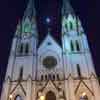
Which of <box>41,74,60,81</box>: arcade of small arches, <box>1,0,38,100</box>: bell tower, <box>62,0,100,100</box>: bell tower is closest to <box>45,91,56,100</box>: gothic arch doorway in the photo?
<box>62,0,100,100</box>: bell tower

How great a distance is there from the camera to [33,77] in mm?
27062

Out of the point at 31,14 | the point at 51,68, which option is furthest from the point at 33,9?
the point at 51,68

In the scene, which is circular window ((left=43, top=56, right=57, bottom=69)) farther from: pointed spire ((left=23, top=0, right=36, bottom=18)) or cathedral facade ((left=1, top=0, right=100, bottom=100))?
pointed spire ((left=23, top=0, right=36, bottom=18))

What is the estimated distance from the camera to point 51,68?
28.1 metres

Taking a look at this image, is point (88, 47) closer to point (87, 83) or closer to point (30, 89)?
point (87, 83)

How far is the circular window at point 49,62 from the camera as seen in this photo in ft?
93.5

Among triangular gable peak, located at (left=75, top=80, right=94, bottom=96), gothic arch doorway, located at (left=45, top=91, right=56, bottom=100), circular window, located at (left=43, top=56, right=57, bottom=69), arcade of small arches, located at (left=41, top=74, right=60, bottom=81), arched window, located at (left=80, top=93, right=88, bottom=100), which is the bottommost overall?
arched window, located at (left=80, top=93, right=88, bottom=100)

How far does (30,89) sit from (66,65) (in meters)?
6.16

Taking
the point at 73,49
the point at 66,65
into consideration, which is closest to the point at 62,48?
the point at 73,49

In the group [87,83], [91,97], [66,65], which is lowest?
[91,97]

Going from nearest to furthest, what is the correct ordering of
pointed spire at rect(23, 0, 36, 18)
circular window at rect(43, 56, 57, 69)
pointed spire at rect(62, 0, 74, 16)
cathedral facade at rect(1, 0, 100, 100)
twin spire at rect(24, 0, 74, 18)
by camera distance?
cathedral facade at rect(1, 0, 100, 100)
circular window at rect(43, 56, 57, 69)
pointed spire at rect(62, 0, 74, 16)
twin spire at rect(24, 0, 74, 18)
pointed spire at rect(23, 0, 36, 18)

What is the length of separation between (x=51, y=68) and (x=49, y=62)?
1.19 m

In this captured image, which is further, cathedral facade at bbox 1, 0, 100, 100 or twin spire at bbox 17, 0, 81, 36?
twin spire at bbox 17, 0, 81, 36

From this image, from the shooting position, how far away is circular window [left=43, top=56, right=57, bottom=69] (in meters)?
28.5
